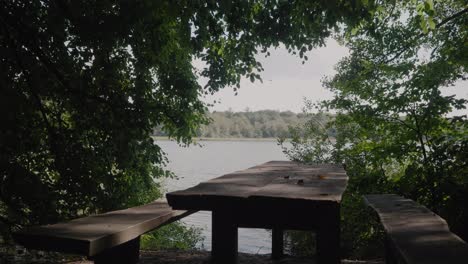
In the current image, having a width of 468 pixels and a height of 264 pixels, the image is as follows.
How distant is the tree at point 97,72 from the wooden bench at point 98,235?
7.75 ft

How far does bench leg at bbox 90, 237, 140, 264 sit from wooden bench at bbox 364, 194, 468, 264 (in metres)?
1.98

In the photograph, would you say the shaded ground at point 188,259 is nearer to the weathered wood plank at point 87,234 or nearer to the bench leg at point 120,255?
the bench leg at point 120,255

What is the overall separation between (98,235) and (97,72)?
422 cm

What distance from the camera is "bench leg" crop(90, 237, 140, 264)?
284 centimetres

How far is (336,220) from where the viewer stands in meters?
2.58

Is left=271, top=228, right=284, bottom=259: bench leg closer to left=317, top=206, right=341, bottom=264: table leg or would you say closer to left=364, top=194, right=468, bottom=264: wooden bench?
left=364, top=194, right=468, bottom=264: wooden bench

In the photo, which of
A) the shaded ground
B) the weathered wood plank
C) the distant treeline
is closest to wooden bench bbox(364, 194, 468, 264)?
the weathered wood plank

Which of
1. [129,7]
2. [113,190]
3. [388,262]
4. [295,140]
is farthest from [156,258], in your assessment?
[295,140]

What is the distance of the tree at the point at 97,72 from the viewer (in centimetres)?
488

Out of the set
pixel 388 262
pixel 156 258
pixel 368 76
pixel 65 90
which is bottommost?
pixel 156 258

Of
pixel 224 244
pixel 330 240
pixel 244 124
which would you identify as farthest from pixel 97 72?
pixel 244 124

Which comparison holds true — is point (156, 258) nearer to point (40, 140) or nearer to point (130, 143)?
point (130, 143)

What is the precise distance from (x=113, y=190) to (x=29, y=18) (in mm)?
2878

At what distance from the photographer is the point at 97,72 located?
19.2 feet
